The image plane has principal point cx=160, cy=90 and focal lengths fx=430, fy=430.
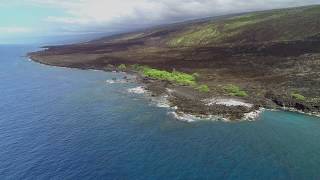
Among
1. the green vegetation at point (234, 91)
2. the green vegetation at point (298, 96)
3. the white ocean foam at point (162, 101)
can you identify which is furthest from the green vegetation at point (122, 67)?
the green vegetation at point (298, 96)

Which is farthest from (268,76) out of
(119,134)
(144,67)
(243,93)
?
(119,134)

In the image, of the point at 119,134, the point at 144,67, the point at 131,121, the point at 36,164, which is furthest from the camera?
the point at 144,67

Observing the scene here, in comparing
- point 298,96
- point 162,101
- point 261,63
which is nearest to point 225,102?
point 162,101

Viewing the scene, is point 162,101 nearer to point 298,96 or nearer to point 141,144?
point 141,144

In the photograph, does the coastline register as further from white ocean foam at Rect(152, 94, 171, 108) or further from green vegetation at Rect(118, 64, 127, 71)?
green vegetation at Rect(118, 64, 127, 71)

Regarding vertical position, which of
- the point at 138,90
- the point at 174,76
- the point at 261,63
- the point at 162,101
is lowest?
the point at 162,101

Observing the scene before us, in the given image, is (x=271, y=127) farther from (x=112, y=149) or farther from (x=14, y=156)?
(x=14, y=156)
